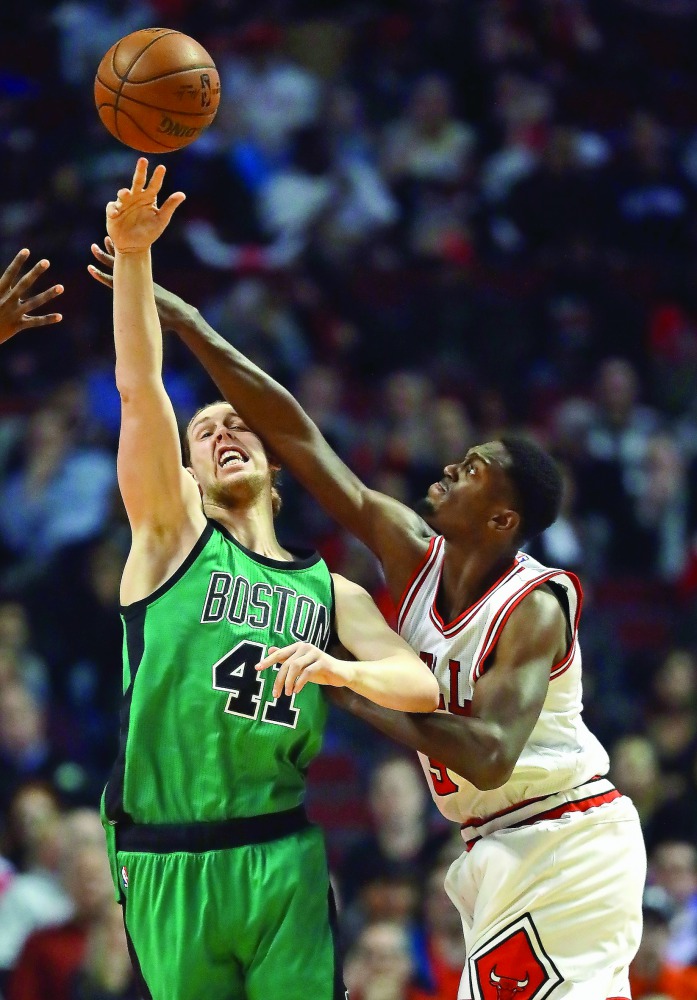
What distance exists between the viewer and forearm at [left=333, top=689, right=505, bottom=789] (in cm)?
352

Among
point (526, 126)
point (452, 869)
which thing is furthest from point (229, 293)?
point (452, 869)

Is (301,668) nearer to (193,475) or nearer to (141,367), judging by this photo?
(141,367)

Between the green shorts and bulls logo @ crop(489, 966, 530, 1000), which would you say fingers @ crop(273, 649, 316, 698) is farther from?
bulls logo @ crop(489, 966, 530, 1000)

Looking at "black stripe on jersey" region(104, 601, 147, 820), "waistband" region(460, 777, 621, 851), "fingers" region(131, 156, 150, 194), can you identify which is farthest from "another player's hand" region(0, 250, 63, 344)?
"waistband" region(460, 777, 621, 851)

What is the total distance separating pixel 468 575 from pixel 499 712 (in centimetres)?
57

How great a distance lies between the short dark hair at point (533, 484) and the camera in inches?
158

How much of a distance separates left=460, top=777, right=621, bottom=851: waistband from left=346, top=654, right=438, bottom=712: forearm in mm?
478

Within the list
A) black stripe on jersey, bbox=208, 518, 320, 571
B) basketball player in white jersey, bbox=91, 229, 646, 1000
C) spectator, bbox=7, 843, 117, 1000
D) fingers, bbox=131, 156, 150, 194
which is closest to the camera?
fingers, bbox=131, 156, 150, 194

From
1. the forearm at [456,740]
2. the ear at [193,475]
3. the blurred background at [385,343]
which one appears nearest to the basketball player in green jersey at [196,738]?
the forearm at [456,740]

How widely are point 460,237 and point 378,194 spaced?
0.63 metres

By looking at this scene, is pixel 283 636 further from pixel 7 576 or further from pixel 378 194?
pixel 378 194

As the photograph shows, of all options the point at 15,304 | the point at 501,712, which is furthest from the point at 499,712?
the point at 15,304

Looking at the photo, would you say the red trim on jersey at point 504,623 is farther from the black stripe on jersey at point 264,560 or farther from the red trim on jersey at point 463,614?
the black stripe on jersey at point 264,560

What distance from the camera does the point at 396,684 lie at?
345 centimetres
